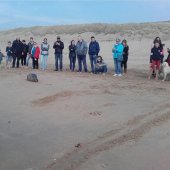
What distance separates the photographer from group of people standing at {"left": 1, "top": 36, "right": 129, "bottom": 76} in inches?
727

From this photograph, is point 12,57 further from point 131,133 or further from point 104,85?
point 131,133

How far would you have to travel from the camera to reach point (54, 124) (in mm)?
10242

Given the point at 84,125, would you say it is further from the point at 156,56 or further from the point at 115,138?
the point at 156,56

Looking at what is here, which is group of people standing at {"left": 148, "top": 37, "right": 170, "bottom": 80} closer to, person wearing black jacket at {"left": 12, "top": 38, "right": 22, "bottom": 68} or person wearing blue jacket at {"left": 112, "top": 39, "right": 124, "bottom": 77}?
person wearing blue jacket at {"left": 112, "top": 39, "right": 124, "bottom": 77}

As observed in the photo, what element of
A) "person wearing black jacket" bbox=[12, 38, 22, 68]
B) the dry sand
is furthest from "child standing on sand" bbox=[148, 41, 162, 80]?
"person wearing black jacket" bbox=[12, 38, 22, 68]

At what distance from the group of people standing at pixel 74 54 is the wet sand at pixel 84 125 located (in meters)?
2.50

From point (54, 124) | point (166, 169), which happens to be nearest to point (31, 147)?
point (54, 124)

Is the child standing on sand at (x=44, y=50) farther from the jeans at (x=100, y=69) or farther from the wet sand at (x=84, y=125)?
the wet sand at (x=84, y=125)

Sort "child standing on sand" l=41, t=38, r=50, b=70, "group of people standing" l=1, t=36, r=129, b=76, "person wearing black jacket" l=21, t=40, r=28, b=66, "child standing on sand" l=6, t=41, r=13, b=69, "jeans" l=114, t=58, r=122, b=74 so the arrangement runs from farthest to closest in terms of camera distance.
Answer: "child standing on sand" l=6, t=41, r=13, b=69 < "person wearing black jacket" l=21, t=40, r=28, b=66 < "child standing on sand" l=41, t=38, r=50, b=70 < "group of people standing" l=1, t=36, r=129, b=76 < "jeans" l=114, t=58, r=122, b=74

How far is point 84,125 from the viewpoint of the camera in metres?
10.1

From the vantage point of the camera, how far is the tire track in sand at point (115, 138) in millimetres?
7590

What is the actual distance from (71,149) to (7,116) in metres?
3.07

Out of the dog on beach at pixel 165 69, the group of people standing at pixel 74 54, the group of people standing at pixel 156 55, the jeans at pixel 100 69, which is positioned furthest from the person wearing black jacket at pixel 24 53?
the dog on beach at pixel 165 69

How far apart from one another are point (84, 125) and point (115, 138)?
134 cm
